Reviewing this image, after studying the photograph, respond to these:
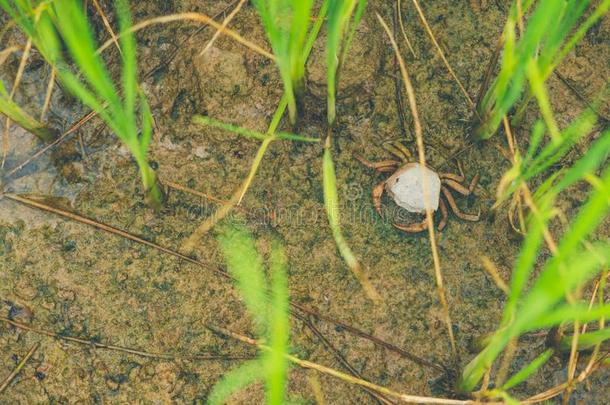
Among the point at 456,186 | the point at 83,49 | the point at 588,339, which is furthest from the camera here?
the point at 456,186

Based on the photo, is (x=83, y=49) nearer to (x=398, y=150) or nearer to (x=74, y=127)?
(x=74, y=127)

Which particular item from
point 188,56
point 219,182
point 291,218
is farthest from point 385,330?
point 188,56

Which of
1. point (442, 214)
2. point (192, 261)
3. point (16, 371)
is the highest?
point (442, 214)

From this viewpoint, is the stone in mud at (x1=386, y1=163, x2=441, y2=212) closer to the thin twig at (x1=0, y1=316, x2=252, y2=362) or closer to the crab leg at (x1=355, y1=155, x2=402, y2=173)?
the crab leg at (x1=355, y1=155, x2=402, y2=173)

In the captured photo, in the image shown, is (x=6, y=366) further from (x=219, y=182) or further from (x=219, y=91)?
(x=219, y=91)

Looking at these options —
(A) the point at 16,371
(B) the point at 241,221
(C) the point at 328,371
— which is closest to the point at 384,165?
(B) the point at 241,221

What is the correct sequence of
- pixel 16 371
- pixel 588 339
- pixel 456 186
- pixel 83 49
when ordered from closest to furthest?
pixel 83 49
pixel 588 339
pixel 16 371
pixel 456 186

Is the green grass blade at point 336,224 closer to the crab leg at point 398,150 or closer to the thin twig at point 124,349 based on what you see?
the crab leg at point 398,150

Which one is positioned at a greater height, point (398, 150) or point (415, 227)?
point (398, 150)
